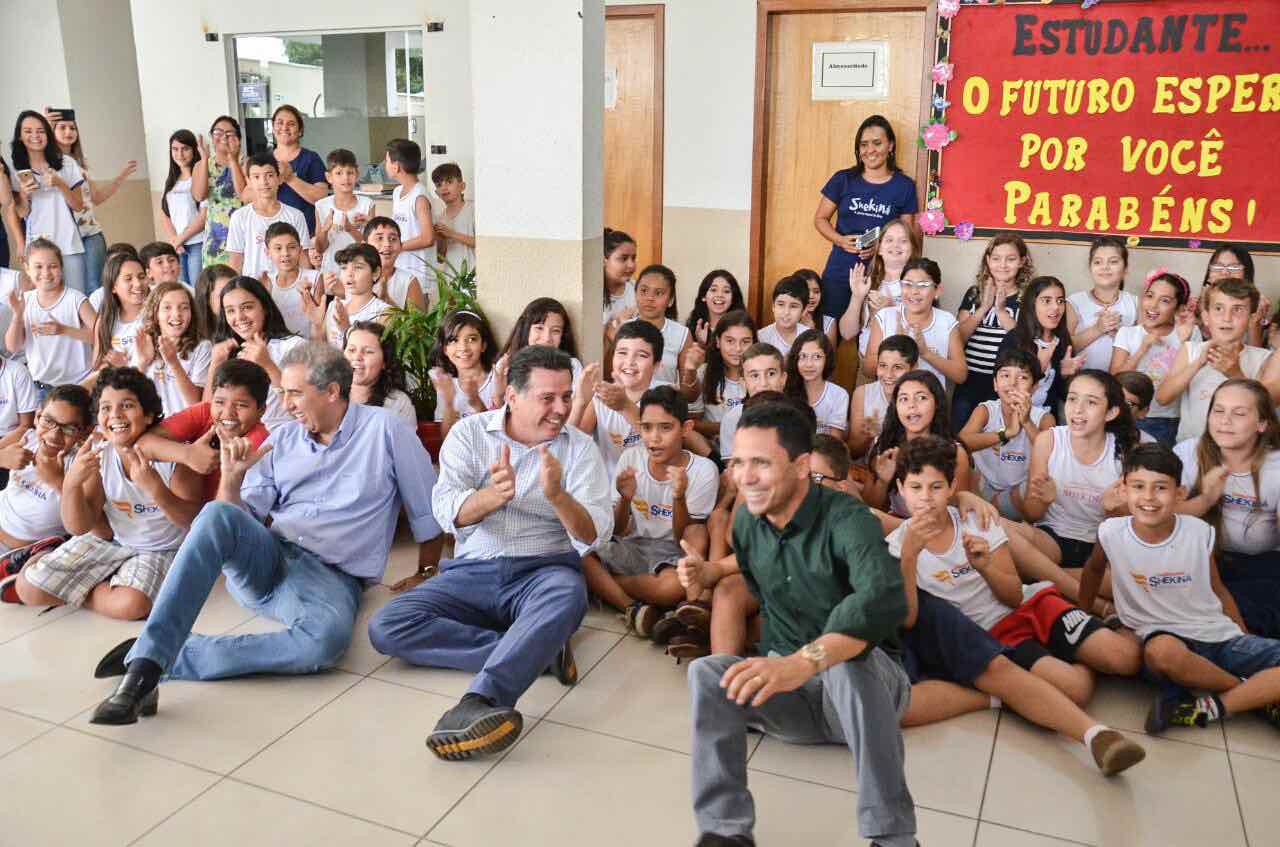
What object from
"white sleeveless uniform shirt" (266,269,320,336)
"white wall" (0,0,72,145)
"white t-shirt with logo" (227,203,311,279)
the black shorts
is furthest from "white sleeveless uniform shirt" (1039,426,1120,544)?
"white wall" (0,0,72,145)

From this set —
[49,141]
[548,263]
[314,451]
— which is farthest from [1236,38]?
[49,141]

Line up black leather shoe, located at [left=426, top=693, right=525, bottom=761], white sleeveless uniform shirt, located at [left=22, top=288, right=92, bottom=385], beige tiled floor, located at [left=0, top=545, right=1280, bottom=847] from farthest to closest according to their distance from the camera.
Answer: white sleeveless uniform shirt, located at [left=22, top=288, right=92, bottom=385], black leather shoe, located at [left=426, top=693, right=525, bottom=761], beige tiled floor, located at [left=0, top=545, right=1280, bottom=847]

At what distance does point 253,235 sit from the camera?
532 cm

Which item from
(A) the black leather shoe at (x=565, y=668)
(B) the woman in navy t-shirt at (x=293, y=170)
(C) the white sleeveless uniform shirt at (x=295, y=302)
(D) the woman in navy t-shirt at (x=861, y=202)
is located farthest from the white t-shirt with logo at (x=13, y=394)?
(D) the woman in navy t-shirt at (x=861, y=202)

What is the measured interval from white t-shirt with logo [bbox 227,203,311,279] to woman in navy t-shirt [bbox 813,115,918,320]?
2.70 meters

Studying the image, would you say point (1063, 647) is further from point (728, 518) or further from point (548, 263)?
point (548, 263)

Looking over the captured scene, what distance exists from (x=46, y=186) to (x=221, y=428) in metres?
3.46

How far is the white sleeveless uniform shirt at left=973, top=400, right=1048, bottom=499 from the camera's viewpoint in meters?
3.91

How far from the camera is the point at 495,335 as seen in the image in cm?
433

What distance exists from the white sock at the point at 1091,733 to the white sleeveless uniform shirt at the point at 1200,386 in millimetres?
1759

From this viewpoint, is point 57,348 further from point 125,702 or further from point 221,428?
point 125,702

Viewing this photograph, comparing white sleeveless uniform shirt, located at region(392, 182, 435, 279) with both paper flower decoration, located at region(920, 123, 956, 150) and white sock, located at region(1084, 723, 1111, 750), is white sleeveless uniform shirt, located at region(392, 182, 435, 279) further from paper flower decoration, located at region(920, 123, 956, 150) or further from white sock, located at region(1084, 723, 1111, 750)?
white sock, located at region(1084, 723, 1111, 750)

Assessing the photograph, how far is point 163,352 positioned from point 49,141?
102 inches

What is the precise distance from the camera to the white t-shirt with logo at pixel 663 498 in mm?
3486
